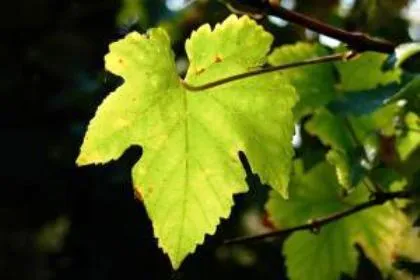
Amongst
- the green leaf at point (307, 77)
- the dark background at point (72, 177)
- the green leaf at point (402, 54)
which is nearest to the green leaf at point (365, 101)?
the green leaf at point (402, 54)

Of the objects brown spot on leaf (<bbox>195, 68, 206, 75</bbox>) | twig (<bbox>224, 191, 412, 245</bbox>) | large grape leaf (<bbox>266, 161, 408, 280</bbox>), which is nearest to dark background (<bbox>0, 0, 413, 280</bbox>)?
large grape leaf (<bbox>266, 161, 408, 280</bbox>)

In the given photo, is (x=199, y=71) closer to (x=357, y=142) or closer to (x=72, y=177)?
(x=357, y=142)

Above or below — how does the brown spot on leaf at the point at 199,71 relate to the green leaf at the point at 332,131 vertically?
above

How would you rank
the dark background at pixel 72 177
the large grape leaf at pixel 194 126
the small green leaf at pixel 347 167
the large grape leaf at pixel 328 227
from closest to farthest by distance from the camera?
the large grape leaf at pixel 194 126, the small green leaf at pixel 347 167, the large grape leaf at pixel 328 227, the dark background at pixel 72 177

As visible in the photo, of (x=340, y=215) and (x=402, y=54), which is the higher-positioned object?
(x=402, y=54)

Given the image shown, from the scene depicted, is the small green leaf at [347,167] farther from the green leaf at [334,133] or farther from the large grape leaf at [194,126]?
the large grape leaf at [194,126]

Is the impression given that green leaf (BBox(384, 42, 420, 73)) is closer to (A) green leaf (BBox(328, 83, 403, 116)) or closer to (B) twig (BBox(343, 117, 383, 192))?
(A) green leaf (BBox(328, 83, 403, 116))

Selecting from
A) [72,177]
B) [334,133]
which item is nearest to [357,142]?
[334,133]
